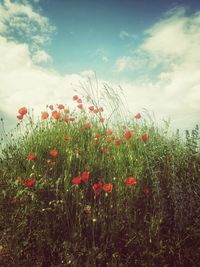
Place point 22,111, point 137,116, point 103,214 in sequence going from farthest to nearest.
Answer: point 137,116 < point 22,111 < point 103,214

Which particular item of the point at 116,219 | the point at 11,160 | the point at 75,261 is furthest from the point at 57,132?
the point at 75,261

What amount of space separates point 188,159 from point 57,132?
6.35 feet

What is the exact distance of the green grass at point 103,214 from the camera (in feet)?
8.89

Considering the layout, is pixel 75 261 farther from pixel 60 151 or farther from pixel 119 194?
pixel 60 151

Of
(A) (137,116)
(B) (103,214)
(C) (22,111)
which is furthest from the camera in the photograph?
(A) (137,116)

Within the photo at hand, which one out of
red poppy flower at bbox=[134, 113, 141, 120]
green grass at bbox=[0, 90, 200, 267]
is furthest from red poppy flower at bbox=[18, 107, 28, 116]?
red poppy flower at bbox=[134, 113, 141, 120]

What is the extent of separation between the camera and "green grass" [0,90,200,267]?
271 centimetres

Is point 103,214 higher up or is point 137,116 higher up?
point 137,116

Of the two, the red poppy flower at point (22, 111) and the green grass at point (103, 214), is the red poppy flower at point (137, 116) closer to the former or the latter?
the green grass at point (103, 214)

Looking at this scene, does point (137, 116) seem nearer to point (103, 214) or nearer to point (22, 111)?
point (22, 111)

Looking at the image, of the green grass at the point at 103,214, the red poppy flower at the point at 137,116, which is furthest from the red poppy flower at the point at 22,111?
the red poppy flower at the point at 137,116

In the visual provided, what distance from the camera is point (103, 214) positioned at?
304 centimetres

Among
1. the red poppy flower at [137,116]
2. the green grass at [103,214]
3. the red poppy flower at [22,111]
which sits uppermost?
the red poppy flower at [137,116]

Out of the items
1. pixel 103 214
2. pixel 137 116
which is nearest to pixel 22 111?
pixel 137 116
